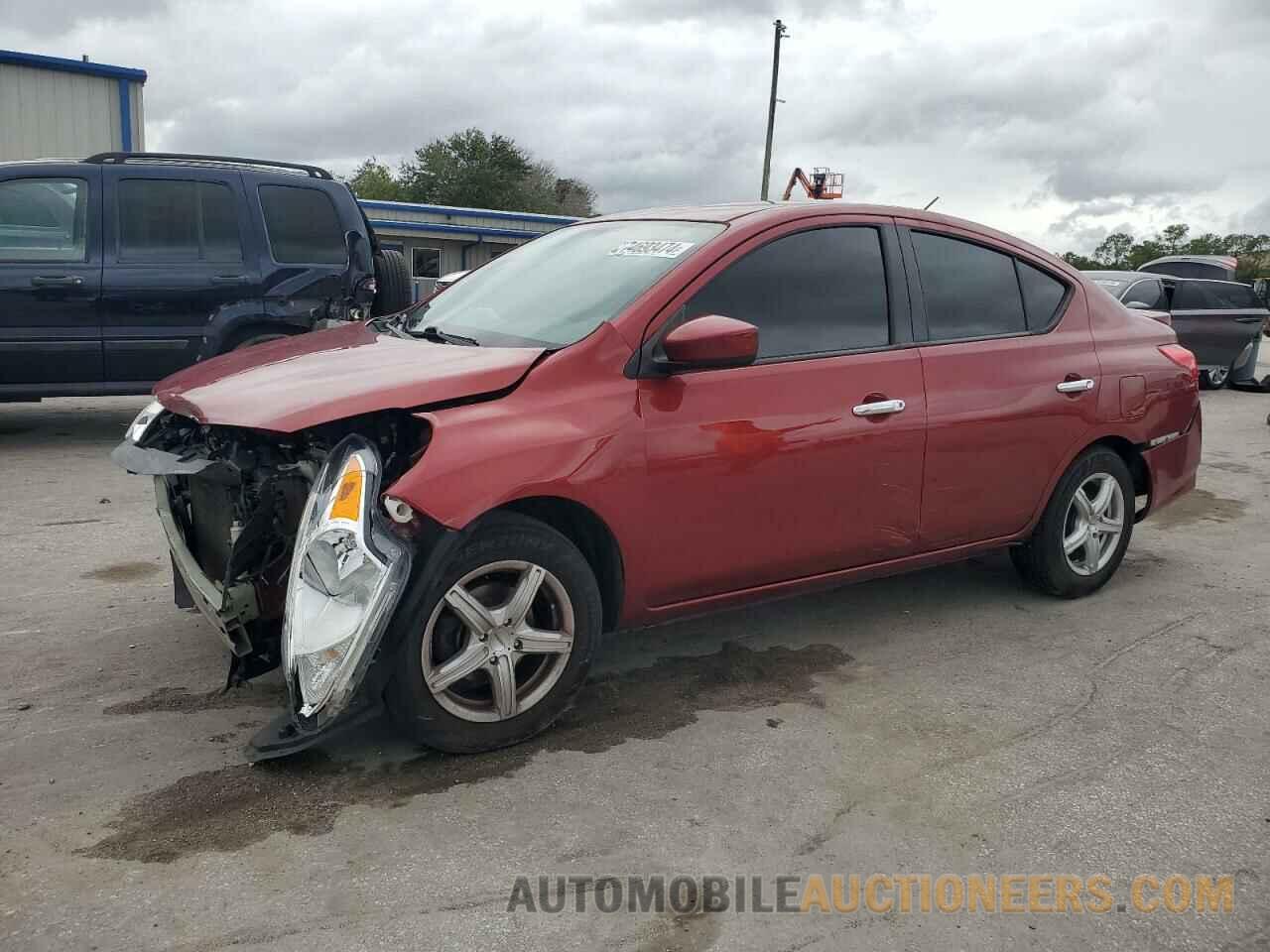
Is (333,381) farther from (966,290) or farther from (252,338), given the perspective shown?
(252,338)

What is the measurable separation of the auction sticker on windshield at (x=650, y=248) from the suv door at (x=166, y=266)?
16.1ft

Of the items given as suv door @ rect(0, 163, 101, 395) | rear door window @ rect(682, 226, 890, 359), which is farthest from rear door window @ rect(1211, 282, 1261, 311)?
suv door @ rect(0, 163, 101, 395)

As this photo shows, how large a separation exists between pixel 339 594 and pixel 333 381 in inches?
27.4

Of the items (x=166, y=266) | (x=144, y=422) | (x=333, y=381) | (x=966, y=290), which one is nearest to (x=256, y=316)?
(x=166, y=266)

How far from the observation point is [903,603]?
4934mm

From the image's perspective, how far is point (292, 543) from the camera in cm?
333

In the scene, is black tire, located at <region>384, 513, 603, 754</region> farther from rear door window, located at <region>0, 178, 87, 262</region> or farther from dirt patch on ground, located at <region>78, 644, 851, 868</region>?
rear door window, located at <region>0, 178, 87, 262</region>

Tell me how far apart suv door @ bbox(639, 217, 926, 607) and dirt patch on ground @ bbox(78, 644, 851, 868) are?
383 mm

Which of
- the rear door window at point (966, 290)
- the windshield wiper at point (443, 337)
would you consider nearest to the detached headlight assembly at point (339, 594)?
the windshield wiper at point (443, 337)

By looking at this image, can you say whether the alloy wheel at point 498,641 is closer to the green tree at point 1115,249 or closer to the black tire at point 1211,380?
the black tire at point 1211,380

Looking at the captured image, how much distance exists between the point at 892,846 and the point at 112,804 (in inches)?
82.1

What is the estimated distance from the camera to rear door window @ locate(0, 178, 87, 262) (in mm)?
7656

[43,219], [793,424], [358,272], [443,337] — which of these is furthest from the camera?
[358,272]

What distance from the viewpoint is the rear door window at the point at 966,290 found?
439 centimetres
